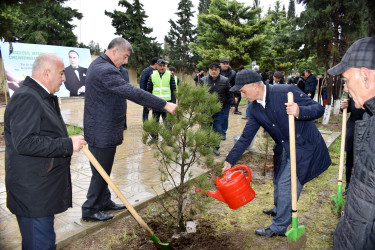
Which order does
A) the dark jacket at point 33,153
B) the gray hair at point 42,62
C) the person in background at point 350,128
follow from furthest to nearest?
the person in background at point 350,128, the gray hair at point 42,62, the dark jacket at point 33,153

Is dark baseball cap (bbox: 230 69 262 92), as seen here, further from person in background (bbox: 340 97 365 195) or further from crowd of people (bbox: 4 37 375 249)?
person in background (bbox: 340 97 365 195)

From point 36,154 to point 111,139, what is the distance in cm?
113

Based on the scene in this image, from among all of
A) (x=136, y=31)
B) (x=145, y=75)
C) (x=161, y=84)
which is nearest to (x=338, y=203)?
(x=161, y=84)

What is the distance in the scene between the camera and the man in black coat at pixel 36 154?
70.0 inches

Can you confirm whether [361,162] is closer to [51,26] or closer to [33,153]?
[33,153]

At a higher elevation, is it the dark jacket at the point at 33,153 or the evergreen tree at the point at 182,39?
the evergreen tree at the point at 182,39

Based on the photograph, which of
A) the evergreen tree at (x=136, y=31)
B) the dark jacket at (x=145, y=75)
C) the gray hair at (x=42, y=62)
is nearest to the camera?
the gray hair at (x=42, y=62)

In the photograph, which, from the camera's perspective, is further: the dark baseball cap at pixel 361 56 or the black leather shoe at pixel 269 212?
the black leather shoe at pixel 269 212

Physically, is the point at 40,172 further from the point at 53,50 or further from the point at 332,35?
the point at 332,35

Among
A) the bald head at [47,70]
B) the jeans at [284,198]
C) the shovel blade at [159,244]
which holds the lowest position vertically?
the shovel blade at [159,244]

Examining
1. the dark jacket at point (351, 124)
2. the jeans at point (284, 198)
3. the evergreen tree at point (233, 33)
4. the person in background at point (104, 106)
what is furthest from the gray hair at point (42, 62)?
the evergreen tree at point (233, 33)

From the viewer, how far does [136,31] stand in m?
26.4

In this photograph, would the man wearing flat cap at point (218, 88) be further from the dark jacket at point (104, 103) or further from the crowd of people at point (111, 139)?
the dark jacket at point (104, 103)

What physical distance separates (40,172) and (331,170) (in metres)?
5.21
